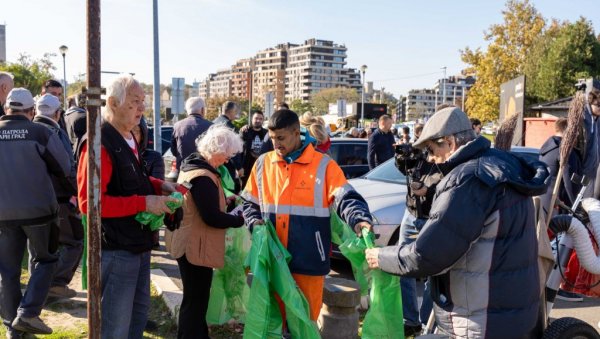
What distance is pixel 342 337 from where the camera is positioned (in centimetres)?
454

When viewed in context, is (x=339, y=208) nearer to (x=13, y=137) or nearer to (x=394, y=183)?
(x=13, y=137)

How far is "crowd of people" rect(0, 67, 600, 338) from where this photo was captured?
2.65 meters

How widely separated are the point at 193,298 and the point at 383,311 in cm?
146

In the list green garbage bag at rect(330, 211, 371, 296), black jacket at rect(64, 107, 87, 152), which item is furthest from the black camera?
black jacket at rect(64, 107, 87, 152)

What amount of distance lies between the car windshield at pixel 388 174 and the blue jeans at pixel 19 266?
4255 mm

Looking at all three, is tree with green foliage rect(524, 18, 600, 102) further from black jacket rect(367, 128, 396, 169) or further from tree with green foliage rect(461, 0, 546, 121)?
black jacket rect(367, 128, 396, 169)

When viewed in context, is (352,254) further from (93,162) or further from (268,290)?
(93,162)

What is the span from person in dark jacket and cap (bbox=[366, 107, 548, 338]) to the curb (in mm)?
3054

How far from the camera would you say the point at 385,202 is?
6562 millimetres

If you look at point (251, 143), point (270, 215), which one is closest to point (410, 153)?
point (270, 215)

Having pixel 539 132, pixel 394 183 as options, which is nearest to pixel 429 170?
pixel 394 183

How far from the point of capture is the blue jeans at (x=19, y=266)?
4.47 metres

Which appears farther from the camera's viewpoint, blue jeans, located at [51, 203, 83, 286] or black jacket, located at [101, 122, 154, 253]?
blue jeans, located at [51, 203, 83, 286]

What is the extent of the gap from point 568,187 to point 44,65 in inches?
1865
